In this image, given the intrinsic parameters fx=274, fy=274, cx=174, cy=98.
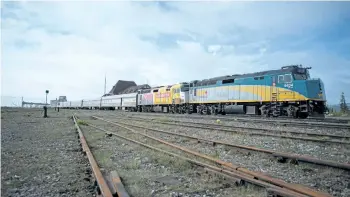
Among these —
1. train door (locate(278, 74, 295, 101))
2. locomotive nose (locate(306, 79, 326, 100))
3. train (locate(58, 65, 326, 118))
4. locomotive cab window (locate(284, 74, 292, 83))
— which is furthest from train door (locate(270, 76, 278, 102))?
locomotive nose (locate(306, 79, 326, 100))

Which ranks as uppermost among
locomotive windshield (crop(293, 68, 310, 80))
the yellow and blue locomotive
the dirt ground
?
locomotive windshield (crop(293, 68, 310, 80))

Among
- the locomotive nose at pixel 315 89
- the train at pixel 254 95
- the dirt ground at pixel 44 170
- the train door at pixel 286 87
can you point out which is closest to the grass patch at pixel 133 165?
the dirt ground at pixel 44 170

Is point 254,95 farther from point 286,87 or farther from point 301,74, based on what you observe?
point 301,74

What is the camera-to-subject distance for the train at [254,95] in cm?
1720

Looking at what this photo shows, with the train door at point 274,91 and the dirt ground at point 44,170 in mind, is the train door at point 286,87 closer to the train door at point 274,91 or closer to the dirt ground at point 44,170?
the train door at point 274,91

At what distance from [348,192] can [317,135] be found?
19.4 ft

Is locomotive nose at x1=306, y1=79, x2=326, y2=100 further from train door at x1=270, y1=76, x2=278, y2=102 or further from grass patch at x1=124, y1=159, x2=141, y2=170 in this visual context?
grass patch at x1=124, y1=159, x2=141, y2=170

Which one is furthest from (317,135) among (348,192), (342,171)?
(348,192)

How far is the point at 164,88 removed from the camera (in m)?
33.1

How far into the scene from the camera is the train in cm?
1720

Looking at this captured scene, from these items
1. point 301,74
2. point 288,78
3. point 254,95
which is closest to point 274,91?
point 288,78

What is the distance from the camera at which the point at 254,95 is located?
20.3m

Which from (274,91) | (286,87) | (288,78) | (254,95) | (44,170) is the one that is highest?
(288,78)

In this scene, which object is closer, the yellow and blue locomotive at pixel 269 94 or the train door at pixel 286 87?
the yellow and blue locomotive at pixel 269 94
